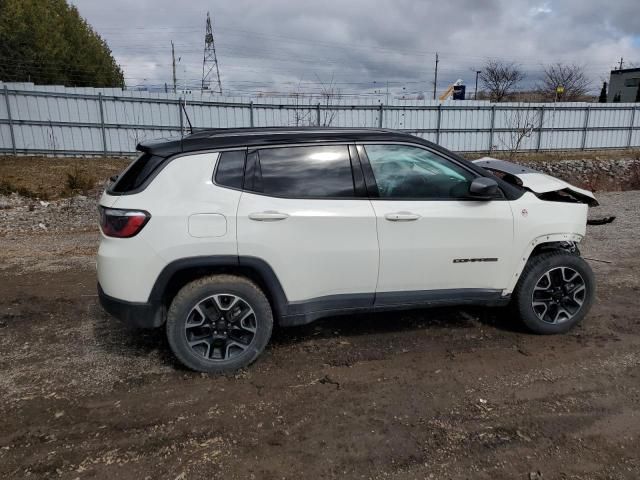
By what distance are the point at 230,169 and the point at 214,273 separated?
76 centimetres

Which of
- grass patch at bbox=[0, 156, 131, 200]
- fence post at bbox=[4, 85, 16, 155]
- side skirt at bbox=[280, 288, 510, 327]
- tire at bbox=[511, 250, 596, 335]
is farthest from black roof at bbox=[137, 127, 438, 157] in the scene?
fence post at bbox=[4, 85, 16, 155]

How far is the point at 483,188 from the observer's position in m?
3.70

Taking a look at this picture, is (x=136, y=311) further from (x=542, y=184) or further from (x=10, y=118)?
(x=10, y=118)

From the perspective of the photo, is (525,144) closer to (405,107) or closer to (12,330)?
(405,107)

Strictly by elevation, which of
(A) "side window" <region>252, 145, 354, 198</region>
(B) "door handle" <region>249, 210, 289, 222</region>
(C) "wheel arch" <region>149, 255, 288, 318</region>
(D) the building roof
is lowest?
(C) "wheel arch" <region>149, 255, 288, 318</region>

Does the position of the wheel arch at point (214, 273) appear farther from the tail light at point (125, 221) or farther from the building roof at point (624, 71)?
the building roof at point (624, 71)

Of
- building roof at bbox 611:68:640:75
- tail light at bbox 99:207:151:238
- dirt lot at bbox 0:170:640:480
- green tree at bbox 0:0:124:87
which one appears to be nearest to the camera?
dirt lot at bbox 0:170:640:480

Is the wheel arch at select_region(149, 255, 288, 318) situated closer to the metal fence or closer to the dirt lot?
the dirt lot

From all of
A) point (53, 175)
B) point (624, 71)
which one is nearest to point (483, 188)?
point (53, 175)

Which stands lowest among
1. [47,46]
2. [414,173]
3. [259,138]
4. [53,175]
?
[53,175]

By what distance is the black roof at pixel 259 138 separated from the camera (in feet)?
11.6

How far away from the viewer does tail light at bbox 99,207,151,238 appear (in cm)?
330

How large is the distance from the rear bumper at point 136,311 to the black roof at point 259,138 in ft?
3.49

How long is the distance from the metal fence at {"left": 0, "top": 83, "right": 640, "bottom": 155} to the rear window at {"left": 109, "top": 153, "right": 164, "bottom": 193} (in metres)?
14.9
